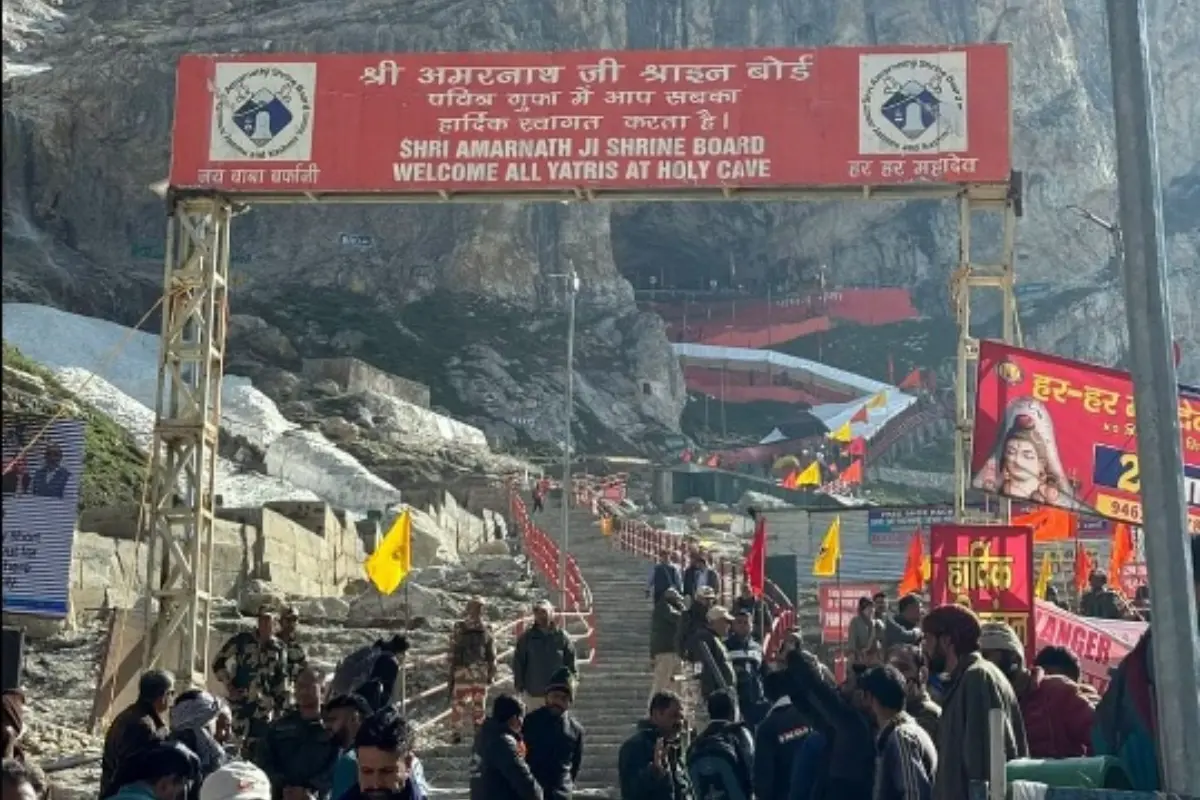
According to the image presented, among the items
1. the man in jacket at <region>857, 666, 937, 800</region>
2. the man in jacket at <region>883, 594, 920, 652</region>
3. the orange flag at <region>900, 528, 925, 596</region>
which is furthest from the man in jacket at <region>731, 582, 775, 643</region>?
the man in jacket at <region>857, 666, 937, 800</region>

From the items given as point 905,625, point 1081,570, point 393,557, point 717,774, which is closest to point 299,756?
point 717,774

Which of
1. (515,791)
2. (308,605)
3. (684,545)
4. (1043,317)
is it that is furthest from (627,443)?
(515,791)

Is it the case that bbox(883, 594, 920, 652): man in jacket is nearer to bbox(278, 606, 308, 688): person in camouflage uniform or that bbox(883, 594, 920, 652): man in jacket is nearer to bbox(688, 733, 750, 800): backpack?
bbox(688, 733, 750, 800): backpack

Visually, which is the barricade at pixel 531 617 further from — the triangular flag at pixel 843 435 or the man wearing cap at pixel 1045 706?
the triangular flag at pixel 843 435

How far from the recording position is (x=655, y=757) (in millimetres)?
8742

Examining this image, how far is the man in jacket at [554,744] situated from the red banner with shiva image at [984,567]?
361 centimetres

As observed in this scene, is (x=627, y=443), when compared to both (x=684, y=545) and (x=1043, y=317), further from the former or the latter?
(x=684, y=545)

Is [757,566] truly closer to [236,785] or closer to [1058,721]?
[1058,721]

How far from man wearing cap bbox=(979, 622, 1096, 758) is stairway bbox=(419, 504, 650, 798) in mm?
6165

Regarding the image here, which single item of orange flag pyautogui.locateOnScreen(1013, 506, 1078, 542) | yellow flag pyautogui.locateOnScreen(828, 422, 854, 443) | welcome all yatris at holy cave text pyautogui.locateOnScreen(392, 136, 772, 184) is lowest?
orange flag pyautogui.locateOnScreen(1013, 506, 1078, 542)

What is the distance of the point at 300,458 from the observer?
147ft

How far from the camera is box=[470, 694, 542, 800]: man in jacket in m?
8.27

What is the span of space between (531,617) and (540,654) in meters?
5.35

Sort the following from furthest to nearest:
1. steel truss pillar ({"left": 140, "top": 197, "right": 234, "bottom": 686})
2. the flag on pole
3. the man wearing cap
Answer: the flag on pole < steel truss pillar ({"left": 140, "top": 197, "right": 234, "bottom": 686}) < the man wearing cap
